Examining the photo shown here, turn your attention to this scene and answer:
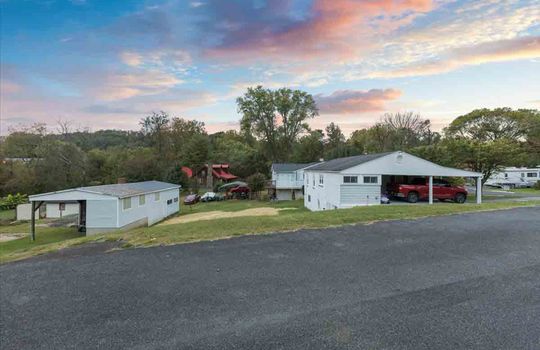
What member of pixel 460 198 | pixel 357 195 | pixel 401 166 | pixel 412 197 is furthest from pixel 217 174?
pixel 460 198

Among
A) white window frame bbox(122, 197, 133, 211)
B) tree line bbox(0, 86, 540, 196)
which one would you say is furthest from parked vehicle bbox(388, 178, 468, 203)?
white window frame bbox(122, 197, 133, 211)

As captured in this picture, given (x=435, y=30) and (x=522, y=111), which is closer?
(x=435, y=30)

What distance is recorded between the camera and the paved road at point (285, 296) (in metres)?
3.40

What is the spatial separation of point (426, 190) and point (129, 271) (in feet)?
63.2

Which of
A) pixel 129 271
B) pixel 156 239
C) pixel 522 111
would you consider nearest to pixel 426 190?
pixel 156 239

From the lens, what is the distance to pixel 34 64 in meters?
18.9

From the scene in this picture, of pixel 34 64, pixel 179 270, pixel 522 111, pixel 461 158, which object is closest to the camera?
pixel 179 270

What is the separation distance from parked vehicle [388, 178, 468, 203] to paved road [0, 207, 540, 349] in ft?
40.9

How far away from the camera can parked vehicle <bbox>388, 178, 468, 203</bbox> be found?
1973 cm

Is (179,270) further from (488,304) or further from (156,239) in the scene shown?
(488,304)

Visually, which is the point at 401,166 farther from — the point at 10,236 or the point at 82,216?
the point at 10,236

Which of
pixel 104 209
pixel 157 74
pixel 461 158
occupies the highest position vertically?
pixel 157 74

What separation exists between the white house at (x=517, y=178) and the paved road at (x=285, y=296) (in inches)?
1978

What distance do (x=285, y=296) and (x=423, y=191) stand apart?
720 inches
